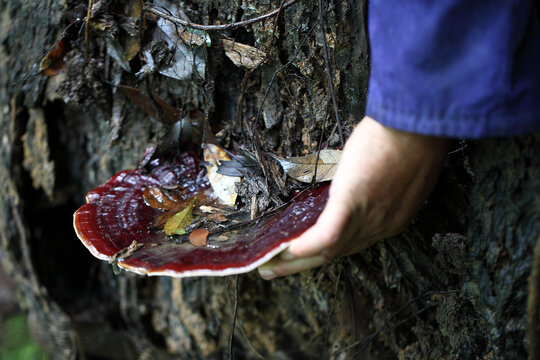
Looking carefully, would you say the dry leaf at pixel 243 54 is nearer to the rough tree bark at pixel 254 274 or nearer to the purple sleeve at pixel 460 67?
the rough tree bark at pixel 254 274

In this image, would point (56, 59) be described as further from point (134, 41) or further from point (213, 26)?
point (213, 26)

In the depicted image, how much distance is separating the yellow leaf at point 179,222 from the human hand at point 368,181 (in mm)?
525

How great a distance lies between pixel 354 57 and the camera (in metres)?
1.68

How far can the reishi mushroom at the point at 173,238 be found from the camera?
1.27 m

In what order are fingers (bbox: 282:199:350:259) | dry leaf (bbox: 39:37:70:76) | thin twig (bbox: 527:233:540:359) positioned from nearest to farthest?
fingers (bbox: 282:199:350:259), thin twig (bbox: 527:233:540:359), dry leaf (bbox: 39:37:70:76)

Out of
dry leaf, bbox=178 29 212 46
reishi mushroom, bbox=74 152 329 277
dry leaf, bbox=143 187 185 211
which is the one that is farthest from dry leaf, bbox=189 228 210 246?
dry leaf, bbox=178 29 212 46

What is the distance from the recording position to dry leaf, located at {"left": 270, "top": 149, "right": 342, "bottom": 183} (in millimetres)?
1626

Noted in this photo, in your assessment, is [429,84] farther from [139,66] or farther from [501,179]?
[139,66]

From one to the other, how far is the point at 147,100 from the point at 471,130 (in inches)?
67.6

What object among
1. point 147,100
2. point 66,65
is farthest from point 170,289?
point 66,65

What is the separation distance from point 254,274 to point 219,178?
36.7 inches

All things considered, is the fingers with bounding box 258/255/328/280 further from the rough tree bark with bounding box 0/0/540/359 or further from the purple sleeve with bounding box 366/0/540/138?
the rough tree bark with bounding box 0/0/540/359

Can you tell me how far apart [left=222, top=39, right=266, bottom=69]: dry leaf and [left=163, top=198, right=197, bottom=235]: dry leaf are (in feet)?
2.37

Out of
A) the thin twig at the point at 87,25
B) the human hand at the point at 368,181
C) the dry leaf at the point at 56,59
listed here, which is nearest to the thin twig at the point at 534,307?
the human hand at the point at 368,181
